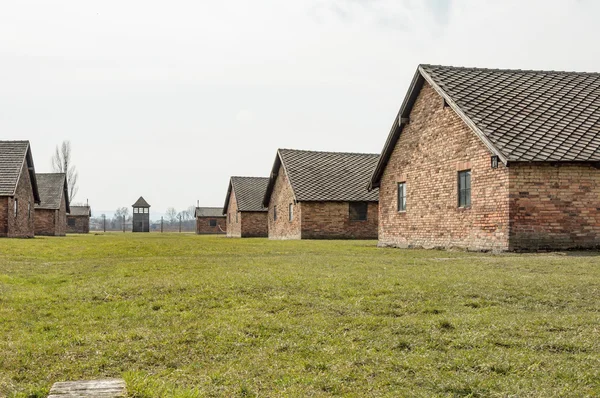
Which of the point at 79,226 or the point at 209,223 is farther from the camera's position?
the point at 209,223

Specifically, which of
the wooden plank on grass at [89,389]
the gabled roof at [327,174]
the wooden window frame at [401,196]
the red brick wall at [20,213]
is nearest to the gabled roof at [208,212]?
the red brick wall at [20,213]

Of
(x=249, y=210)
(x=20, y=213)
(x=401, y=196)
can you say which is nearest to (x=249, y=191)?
(x=249, y=210)

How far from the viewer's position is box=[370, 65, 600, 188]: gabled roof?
16.5 m

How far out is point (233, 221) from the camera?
54.9 metres

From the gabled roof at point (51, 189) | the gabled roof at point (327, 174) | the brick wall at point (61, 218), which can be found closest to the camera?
the gabled roof at point (327, 174)

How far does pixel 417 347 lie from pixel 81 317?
407 cm

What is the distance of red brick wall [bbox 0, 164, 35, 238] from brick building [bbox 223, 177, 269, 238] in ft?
52.3

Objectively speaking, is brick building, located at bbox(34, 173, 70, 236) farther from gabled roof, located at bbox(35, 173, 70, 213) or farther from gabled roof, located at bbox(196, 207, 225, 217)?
gabled roof, located at bbox(196, 207, 225, 217)

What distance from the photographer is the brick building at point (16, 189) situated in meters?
34.0

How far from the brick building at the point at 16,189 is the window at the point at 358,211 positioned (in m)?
19.6

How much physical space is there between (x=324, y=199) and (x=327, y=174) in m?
3.36

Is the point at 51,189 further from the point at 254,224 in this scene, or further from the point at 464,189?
the point at 464,189

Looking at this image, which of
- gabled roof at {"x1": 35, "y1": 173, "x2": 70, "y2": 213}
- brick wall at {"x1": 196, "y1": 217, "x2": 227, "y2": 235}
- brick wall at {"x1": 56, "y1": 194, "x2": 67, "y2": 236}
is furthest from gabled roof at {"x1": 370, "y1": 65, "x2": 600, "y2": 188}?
brick wall at {"x1": 196, "y1": 217, "x2": 227, "y2": 235}

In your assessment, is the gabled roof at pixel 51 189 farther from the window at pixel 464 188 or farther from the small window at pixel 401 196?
the window at pixel 464 188
